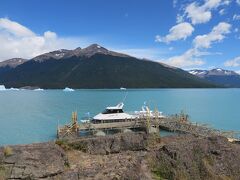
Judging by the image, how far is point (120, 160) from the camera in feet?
50.2

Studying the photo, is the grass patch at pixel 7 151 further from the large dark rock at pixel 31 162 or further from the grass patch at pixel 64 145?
the grass patch at pixel 64 145

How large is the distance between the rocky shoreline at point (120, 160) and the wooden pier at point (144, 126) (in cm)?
3224

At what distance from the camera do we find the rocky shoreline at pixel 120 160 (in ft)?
Answer: 45.0

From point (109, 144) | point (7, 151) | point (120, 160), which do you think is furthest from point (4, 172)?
point (109, 144)

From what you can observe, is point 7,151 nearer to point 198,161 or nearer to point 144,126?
point 198,161

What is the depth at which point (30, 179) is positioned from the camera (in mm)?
13508

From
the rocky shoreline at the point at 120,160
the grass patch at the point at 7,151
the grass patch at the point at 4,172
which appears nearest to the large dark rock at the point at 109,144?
the rocky shoreline at the point at 120,160

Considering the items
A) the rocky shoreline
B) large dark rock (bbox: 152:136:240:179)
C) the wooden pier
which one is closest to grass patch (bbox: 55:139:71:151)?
the rocky shoreline

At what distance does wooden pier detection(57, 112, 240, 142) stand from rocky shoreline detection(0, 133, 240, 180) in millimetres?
32241

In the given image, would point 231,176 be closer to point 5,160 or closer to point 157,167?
point 157,167

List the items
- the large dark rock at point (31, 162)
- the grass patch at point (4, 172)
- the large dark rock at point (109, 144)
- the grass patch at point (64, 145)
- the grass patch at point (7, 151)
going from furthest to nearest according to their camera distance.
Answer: the large dark rock at point (109, 144)
the grass patch at point (64, 145)
the grass patch at point (7, 151)
the large dark rock at point (31, 162)
the grass patch at point (4, 172)

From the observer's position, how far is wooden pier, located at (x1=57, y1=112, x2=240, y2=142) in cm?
5081

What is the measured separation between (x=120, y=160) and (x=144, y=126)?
42.2m

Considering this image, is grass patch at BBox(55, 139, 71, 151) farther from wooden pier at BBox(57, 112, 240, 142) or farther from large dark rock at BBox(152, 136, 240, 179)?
wooden pier at BBox(57, 112, 240, 142)
